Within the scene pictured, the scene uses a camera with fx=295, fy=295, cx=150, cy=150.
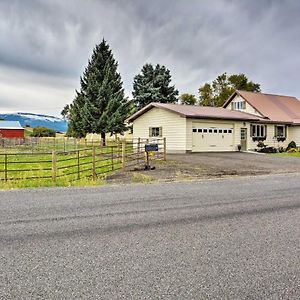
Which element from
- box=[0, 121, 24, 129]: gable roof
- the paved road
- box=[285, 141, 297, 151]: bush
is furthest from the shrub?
box=[0, 121, 24, 129]: gable roof

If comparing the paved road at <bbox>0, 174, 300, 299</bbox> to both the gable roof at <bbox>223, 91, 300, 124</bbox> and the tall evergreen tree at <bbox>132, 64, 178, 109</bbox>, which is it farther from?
the tall evergreen tree at <bbox>132, 64, 178, 109</bbox>

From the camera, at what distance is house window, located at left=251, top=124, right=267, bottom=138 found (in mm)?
27622

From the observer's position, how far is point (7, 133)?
49.8 meters

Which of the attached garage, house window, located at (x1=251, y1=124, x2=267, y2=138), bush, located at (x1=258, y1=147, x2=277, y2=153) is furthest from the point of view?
house window, located at (x1=251, y1=124, x2=267, y2=138)

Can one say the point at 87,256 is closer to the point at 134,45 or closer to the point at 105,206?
the point at 105,206

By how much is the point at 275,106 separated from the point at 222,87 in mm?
21535

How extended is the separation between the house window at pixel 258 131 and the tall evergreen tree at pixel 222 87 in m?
22.5

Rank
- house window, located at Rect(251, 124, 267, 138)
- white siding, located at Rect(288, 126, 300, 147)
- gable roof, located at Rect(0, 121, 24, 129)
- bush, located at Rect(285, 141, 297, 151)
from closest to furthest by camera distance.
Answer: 1. house window, located at Rect(251, 124, 267, 138)
2. bush, located at Rect(285, 141, 297, 151)
3. white siding, located at Rect(288, 126, 300, 147)
4. gable roof, located at Rect(0, 121, 24, 129)

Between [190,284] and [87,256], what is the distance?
1.38 meters

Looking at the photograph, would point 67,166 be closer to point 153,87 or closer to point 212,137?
point 212,137

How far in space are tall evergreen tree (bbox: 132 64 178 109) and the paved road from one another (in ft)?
120

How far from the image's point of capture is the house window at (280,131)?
29359mm

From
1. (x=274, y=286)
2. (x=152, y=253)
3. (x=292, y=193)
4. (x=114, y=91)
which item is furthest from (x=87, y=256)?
(x=114, y=91)

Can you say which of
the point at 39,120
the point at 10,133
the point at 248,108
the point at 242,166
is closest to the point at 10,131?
the point at 10,133
